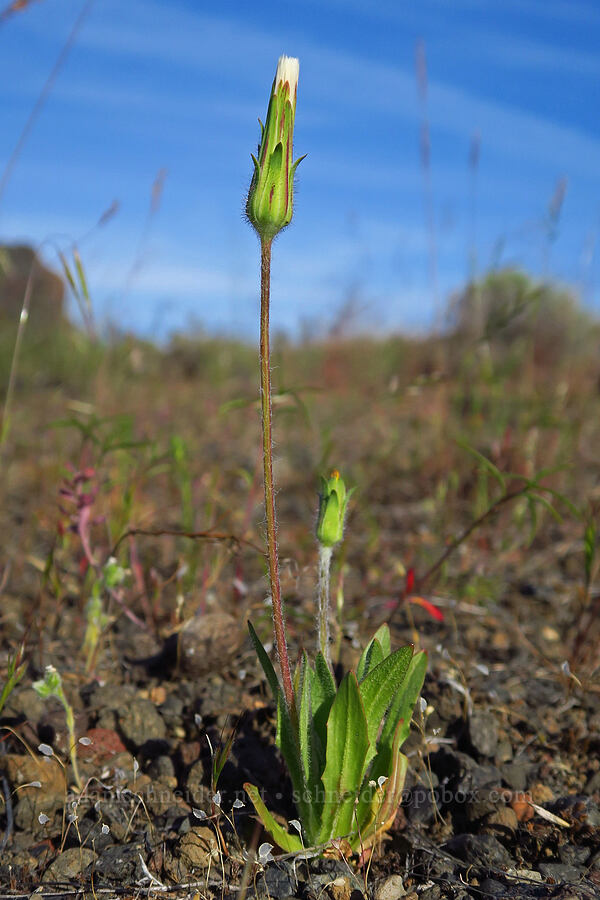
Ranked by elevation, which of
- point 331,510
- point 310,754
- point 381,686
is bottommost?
point 310,754

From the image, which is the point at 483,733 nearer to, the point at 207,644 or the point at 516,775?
the point at 516,775

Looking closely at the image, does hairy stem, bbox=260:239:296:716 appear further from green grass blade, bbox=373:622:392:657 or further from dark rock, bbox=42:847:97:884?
dark rock, bbox=42:847:97:884

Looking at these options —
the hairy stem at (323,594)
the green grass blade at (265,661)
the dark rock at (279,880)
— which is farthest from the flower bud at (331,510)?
the dark rock at (279,880)

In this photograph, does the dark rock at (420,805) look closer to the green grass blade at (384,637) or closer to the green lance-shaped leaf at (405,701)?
the green lance-shaped leaf at (405,701)

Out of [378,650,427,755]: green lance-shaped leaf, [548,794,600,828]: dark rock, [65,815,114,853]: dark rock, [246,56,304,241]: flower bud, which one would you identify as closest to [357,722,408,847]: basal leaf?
[378,650,427,755]: green lance-shaped leaf

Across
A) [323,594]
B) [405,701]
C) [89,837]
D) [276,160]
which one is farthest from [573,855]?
[276,160]
